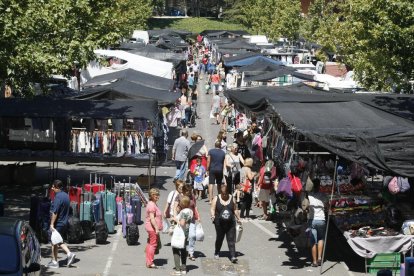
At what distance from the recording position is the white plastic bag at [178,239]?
1454 cm

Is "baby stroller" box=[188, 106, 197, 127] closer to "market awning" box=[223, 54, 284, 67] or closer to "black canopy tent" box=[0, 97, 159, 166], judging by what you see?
"market awning" box=[223, 54, 284, 67]

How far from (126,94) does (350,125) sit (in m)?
10.8

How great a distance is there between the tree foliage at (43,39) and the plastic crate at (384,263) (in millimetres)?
8592

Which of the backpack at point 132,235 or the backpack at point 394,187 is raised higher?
the backpack at point 394,187

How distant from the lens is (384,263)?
15086 millimetres

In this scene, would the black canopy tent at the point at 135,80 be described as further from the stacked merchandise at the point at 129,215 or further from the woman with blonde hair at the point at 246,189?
the stacked merchandise at the point at 129,215

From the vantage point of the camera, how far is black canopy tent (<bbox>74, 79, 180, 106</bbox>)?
1013 inches

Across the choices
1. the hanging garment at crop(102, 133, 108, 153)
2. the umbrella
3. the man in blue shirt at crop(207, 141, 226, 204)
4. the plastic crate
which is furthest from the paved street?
the hanging garment at crop(102, 133, 108, 153)

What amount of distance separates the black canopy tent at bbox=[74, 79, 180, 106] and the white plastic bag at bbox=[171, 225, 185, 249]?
11.0 m

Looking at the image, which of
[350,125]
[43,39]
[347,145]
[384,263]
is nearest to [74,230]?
[347,145]

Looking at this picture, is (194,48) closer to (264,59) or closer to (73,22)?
(264,59)

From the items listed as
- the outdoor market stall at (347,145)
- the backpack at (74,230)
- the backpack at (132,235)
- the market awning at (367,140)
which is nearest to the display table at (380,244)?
the outdoor market stall at (347,145)

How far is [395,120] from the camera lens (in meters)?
18.2

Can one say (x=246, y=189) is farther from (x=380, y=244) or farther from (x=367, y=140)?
(x=367, y=140)
